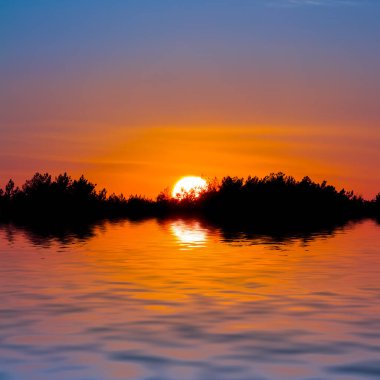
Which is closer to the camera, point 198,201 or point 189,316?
point 189,316

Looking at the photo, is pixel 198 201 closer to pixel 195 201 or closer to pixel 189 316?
pixel 195 201

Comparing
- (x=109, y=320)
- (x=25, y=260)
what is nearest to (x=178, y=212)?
(x=25, y=260)

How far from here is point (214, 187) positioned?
70.6 m

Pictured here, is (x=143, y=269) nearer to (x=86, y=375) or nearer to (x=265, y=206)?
(x=86, y=375)

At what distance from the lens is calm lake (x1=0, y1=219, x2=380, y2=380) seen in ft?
29.7

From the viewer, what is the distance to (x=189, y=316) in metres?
12.4

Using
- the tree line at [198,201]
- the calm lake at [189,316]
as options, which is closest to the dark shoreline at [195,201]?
the tree line at [198,201]

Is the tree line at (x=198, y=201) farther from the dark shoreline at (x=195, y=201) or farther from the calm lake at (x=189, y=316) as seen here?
the calm lake at (x=189, y=316)

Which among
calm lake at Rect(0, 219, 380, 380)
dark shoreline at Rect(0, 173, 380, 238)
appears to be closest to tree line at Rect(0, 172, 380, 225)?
dark shoreline at Rect(0, 173, 380, 238)

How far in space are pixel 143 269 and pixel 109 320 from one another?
7.89 meters

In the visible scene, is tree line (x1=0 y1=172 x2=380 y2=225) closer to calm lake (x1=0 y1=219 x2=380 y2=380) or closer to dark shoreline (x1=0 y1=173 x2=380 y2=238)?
dark shoreline (x1=0 y1=173 x2=380 y2=238)

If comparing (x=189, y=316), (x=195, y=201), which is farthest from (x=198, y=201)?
Result: (x=189, y=316)

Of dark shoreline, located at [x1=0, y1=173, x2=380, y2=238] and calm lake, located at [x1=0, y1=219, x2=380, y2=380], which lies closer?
calm lake, located at [x1=0, y1=219, x2=380, y2=380]

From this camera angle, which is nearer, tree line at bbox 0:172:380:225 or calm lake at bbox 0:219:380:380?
calm lake at bbox 0:219:380:380
